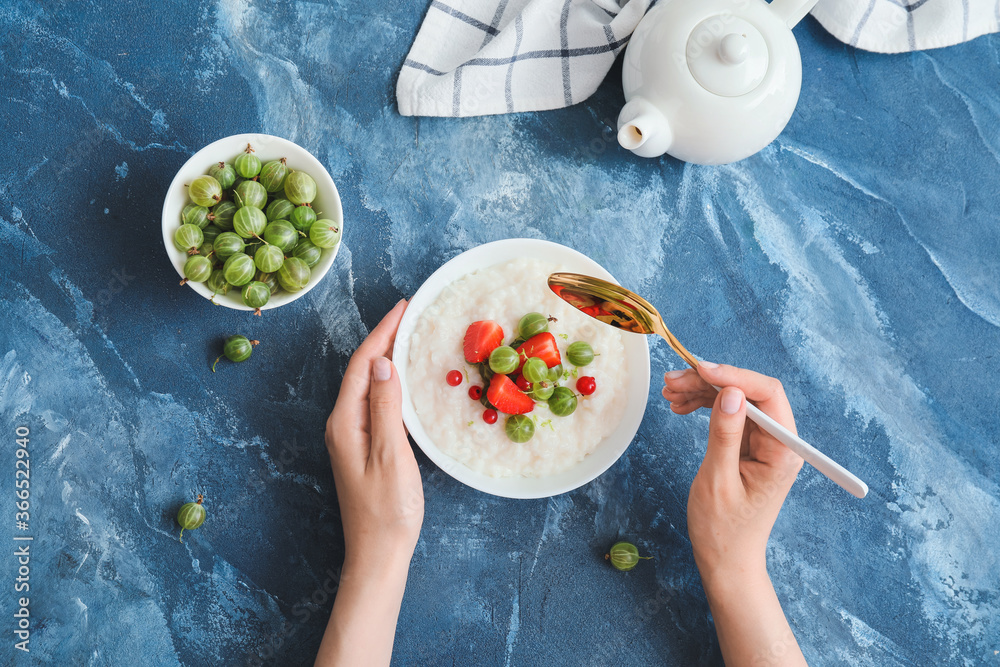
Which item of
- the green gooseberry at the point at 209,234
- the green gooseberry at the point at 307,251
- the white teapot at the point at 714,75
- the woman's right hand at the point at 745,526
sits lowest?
the woman's right hand at the point at 745,526

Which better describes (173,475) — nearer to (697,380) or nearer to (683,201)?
(697,380)

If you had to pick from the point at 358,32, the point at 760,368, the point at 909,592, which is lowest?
the point at 909,592

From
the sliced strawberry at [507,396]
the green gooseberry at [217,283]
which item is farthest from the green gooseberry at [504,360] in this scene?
the green gooseberry at [217,283]

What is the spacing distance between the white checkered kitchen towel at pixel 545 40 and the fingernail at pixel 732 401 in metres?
0.79

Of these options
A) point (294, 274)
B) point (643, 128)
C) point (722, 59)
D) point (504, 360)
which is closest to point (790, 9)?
point (722, 59)

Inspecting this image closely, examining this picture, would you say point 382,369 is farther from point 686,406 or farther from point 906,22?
point 906,22

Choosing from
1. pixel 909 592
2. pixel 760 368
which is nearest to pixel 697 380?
pixel 760 368

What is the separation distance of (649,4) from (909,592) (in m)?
1.54

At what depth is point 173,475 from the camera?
146 centimetres

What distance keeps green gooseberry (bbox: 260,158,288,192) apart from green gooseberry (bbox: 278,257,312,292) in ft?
0.54

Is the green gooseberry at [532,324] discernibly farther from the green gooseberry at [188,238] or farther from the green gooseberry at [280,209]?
the green gooseberry at [188,238]

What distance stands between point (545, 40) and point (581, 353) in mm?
767

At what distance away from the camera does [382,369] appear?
131 centimetres

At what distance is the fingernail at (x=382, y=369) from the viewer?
1.31 metres
